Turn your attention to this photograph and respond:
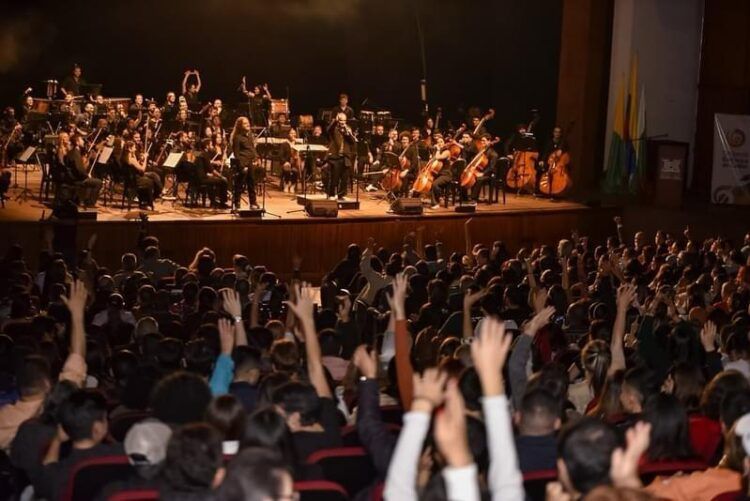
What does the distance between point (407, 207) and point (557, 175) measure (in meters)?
3.72

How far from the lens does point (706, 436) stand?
216 inches

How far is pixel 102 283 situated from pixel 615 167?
1256 cm

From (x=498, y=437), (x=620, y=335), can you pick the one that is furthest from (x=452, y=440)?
(x=620, y=335)

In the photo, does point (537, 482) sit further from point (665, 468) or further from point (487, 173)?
point (487, 173)

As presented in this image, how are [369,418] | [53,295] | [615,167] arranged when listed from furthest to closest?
[615,167] < [53,295] < [369,418]

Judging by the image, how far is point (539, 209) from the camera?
58.3ft

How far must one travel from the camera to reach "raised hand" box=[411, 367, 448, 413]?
3729 mm

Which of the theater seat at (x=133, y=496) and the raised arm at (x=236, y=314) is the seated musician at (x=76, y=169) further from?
the theater seat at (x=133, y=496)

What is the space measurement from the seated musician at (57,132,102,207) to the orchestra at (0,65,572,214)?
1 centimetres

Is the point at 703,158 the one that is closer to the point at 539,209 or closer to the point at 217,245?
the point at 539,209

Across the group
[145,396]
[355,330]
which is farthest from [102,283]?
[145,396]

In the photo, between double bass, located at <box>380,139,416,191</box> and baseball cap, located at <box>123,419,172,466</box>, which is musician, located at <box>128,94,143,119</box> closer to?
double bass, located at <box>380,139,416,191</box>

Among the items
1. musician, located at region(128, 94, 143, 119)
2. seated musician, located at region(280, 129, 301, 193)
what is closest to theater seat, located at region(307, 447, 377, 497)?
musician, located at region(128, 94, 143, 119)

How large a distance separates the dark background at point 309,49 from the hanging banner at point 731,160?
434 centimetres
